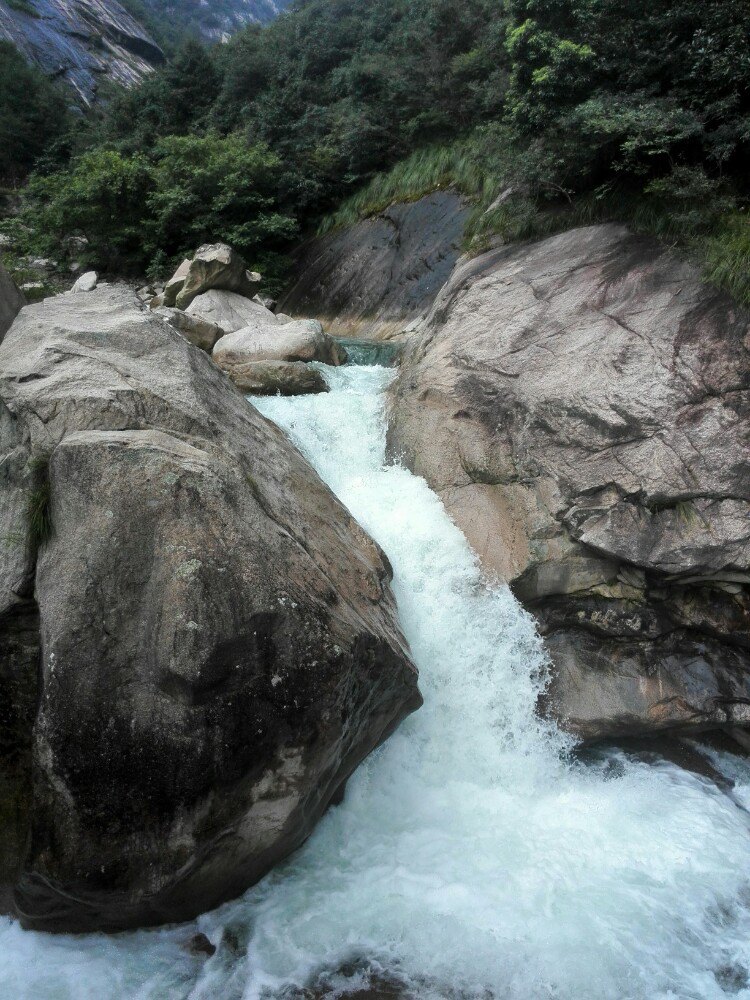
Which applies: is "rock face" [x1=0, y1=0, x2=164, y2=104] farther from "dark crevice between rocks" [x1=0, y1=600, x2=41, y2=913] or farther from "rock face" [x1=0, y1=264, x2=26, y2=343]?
"dark crevice between rocks" [x1=0, y1=600, x2=41, y2=913]

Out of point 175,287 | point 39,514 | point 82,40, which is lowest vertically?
point 175,287

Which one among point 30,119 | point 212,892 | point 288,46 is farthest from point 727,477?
point 30,119

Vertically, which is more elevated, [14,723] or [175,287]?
[14,723]

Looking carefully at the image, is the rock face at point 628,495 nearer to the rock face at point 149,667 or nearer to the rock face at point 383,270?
the rock face at point 149,667

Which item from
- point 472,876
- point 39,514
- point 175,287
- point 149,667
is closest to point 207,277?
point 175,287

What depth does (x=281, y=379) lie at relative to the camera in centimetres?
879

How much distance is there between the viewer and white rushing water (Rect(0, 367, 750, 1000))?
3.46 metres

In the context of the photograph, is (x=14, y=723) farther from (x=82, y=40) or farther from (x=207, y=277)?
(x=82, y=40)

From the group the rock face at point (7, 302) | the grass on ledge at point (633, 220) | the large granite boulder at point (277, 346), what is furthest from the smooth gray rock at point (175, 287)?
the rock face at point (7, 302)

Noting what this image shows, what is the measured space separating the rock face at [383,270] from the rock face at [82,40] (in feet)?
99.5

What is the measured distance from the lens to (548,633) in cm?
584

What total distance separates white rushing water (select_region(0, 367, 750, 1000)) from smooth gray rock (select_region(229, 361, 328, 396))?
3.24m

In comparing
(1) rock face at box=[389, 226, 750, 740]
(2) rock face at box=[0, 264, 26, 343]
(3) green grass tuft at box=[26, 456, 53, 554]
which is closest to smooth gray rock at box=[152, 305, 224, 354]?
(2) rock face at box=[0, 264, 26, 343]

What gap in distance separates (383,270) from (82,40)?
41.9 meters
